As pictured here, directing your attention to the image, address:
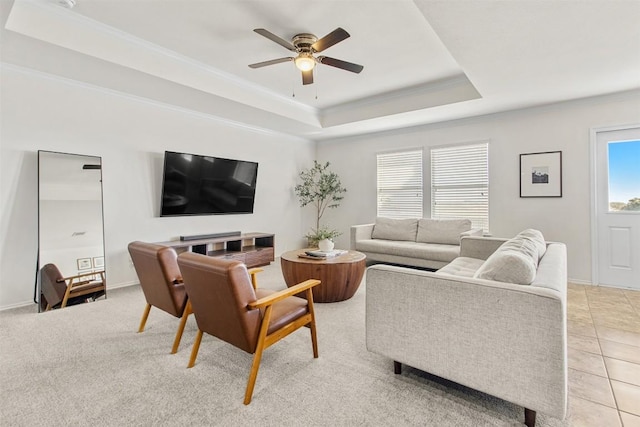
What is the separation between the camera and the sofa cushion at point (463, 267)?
3021 millimetres

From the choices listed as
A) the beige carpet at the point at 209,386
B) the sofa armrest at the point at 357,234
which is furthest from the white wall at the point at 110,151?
the sofa armrest at the point at 357,234

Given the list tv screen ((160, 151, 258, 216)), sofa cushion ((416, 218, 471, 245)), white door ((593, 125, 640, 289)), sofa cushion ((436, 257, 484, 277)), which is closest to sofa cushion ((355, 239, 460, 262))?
sofa cushion ((416, 218, 471, 245))

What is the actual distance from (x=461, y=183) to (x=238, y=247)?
3.90m

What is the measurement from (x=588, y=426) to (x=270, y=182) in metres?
5.37

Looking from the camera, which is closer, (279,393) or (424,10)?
(279,393)

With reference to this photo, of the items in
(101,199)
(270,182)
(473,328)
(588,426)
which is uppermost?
(270,182)

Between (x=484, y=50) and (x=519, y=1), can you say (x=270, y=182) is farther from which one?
(x=519, y=1)

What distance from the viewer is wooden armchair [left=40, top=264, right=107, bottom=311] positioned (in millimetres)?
3348

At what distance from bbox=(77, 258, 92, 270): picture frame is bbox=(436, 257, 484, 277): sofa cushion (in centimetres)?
392

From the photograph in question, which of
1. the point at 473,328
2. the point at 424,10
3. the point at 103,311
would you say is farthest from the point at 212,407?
the point at 424,10

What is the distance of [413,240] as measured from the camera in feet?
17.4

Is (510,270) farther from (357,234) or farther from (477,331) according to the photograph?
(357,234)

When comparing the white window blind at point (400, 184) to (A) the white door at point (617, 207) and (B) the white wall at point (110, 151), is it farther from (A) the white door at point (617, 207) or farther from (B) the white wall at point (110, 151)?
(A) the white door at point (617, 207)

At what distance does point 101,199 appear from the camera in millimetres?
3855
